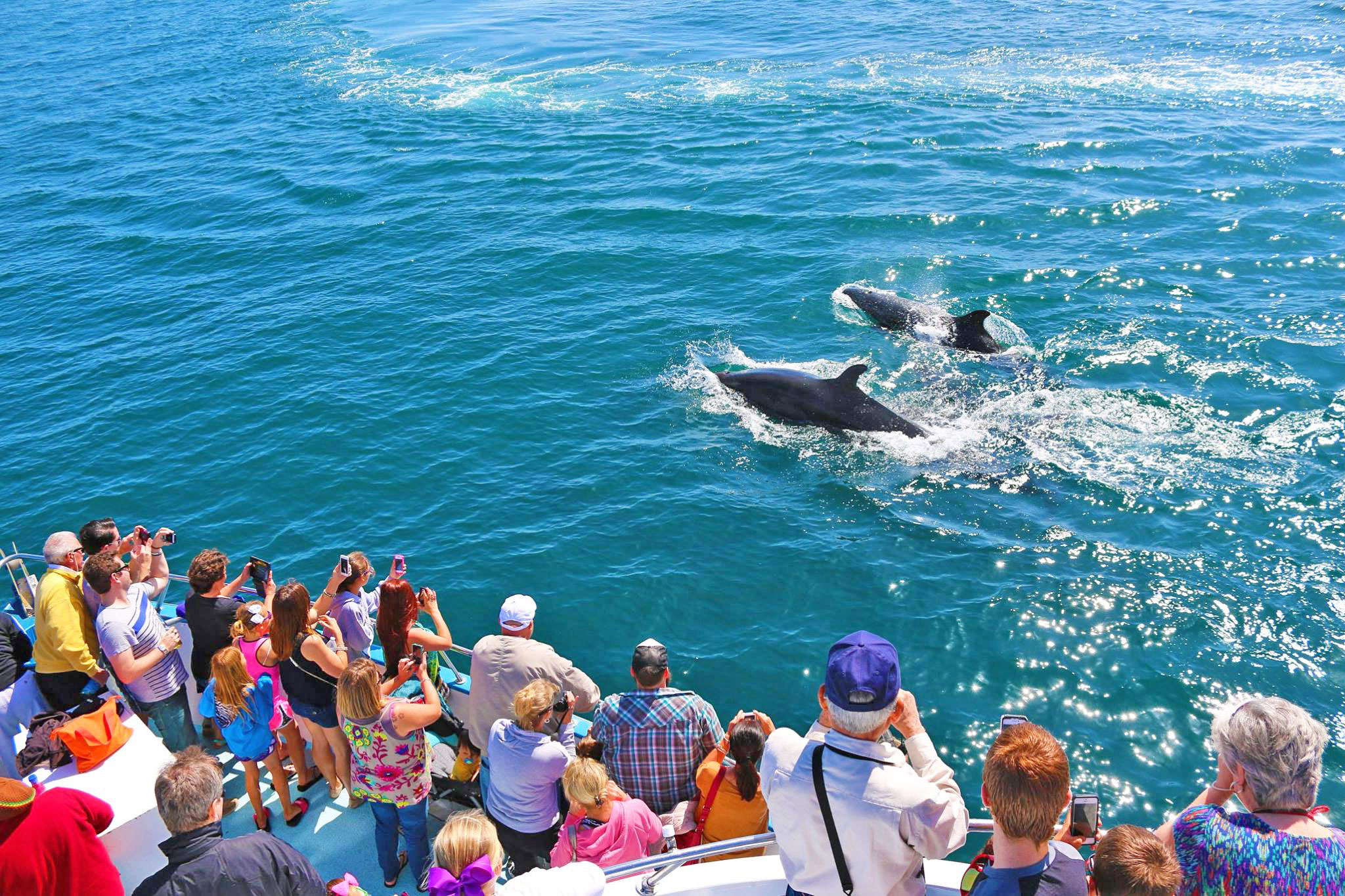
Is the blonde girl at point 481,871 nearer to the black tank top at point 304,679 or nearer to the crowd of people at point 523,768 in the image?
the crowd of people at point 523,768

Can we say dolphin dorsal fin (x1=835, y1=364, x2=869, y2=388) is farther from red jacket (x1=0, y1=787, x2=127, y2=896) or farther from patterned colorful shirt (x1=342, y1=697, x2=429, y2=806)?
red jacket (x1=0, y1=787, x2=127, y2=896)

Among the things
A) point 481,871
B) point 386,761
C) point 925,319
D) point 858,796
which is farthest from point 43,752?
point 925,319

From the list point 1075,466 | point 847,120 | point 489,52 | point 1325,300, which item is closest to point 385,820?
point 1075,466

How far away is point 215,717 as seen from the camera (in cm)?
838

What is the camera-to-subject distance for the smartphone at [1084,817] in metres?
5.35

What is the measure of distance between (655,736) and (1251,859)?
402 centimetres

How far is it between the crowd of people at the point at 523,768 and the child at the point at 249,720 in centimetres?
2

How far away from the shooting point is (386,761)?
734 centimetres

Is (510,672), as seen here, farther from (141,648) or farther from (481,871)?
(141,648)

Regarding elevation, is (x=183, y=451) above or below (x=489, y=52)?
below

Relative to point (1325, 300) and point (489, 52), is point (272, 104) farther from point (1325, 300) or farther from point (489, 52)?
point (1325, 300)

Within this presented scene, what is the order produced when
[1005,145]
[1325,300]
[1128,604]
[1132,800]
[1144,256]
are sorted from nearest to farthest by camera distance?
[1132,800] → [1128,604] → [1325,300] → [1144,256] → [1005,145]

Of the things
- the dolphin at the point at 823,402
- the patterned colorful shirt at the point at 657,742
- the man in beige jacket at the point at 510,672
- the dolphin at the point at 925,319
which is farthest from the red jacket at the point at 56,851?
the dolphin at the point at 925,319

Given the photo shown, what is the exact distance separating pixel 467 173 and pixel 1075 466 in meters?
22.2
